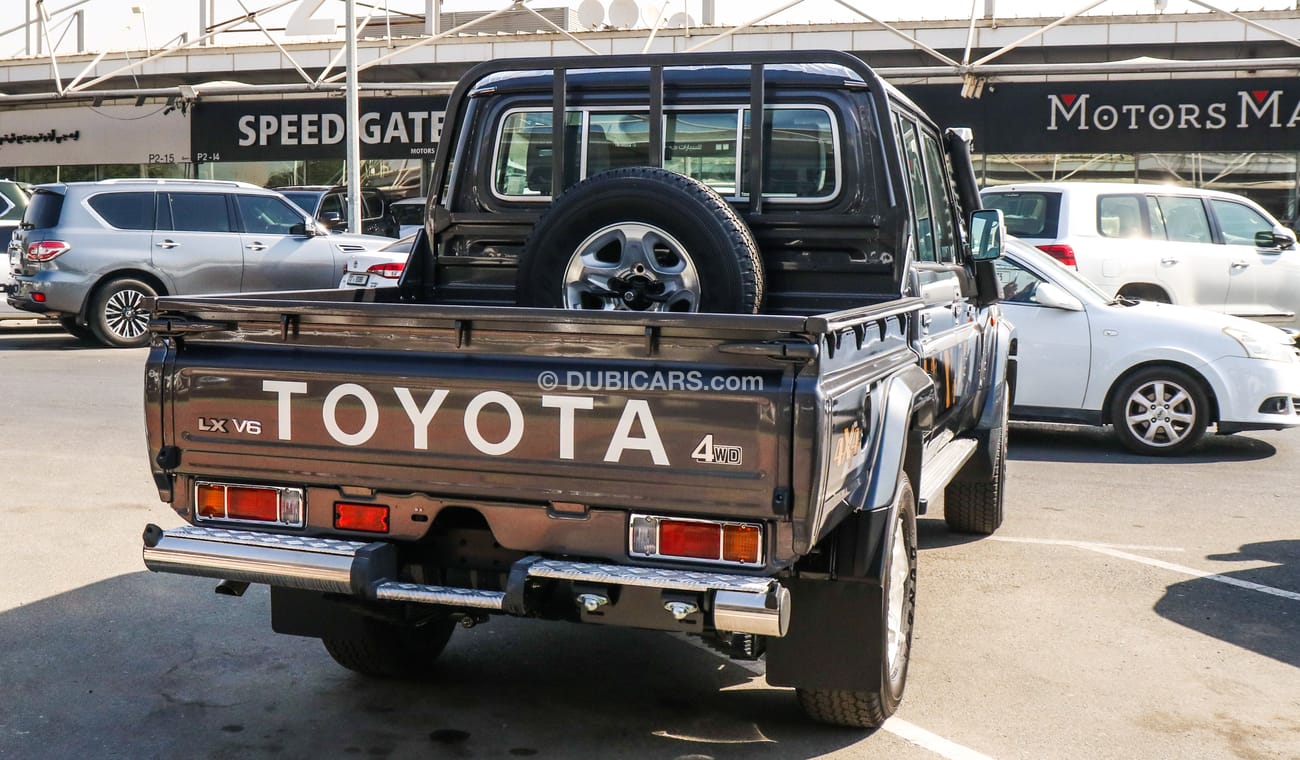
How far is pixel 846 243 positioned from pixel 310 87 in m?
20.1

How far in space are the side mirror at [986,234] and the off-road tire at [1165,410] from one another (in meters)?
3.78

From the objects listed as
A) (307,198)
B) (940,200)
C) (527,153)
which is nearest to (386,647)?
(527,153)

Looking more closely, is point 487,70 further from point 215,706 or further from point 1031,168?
point 1031,168

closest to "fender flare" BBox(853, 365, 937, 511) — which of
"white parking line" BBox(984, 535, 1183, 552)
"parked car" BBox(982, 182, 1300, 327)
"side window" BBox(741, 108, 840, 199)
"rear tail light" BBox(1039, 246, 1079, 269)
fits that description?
"side window" BBox(741, 108, 840, 199)

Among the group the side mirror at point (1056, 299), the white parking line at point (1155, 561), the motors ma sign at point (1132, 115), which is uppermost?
the motors ma sign at point (1132, 115)

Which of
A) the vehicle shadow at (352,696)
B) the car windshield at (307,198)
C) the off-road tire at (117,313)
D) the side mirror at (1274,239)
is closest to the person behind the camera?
the vehicle shadow at (352,696)

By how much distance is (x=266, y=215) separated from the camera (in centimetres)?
1619

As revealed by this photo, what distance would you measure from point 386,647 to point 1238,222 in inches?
460

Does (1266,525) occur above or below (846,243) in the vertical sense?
below

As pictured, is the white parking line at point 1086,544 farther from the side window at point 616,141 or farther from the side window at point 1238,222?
the side window at point 1238,222

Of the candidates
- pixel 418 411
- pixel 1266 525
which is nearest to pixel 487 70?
pixel 418 411

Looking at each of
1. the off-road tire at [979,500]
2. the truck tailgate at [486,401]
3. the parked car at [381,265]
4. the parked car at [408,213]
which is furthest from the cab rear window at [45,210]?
the truck tailgate at [486,401]

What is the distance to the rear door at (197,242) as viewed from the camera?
15562mm

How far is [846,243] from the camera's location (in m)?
5.14
